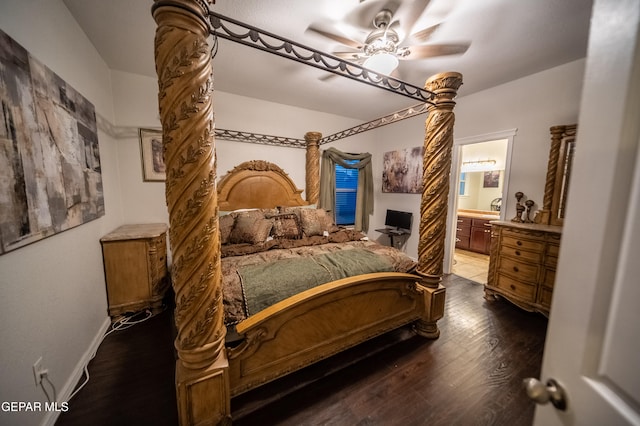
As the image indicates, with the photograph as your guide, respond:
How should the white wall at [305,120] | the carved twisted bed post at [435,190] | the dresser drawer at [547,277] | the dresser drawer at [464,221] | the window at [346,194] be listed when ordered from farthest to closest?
the dresser drawer at [464,221], the window at [346,194], the white wall at [305,120], the dresser drawer at [547,277], the carved twisted bed post at [435,190]

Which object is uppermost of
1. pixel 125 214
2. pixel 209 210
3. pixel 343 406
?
pixel 209 210

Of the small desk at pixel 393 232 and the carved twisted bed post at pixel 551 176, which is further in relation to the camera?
the small desk at pixel 393 232

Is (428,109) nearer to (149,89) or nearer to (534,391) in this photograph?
(534,391)

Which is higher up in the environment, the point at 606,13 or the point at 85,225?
the point at 606,13

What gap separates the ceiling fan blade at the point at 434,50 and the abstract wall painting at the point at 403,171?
1.91 metres

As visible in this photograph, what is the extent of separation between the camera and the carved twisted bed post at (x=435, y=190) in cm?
177

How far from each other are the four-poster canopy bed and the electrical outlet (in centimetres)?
76

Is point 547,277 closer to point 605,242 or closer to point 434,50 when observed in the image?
point 434,50

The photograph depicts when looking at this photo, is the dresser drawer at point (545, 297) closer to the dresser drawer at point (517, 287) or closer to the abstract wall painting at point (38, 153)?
the dresser drawer at point (517, 287)

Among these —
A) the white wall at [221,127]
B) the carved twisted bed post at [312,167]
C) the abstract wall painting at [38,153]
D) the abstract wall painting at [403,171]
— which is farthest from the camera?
the abstract wall painting at [403,171]

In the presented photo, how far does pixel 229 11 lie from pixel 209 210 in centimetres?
171

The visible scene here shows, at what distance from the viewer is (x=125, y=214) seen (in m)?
2.64

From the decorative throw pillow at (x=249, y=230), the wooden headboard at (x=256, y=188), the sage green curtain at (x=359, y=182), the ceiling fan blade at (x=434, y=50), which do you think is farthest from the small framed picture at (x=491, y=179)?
the decorative throw pillow at (x=249, y=230)

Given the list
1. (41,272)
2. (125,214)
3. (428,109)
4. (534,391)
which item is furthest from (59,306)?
(428,109)
